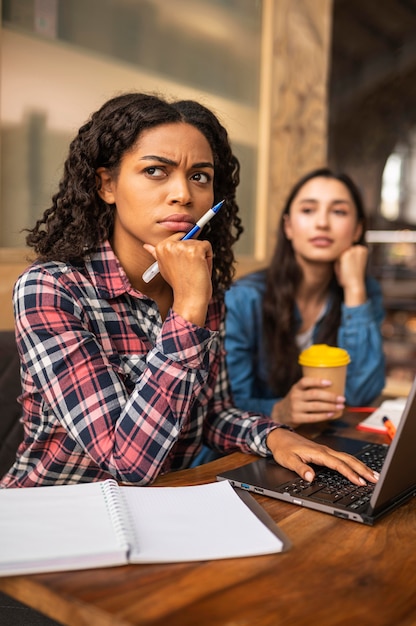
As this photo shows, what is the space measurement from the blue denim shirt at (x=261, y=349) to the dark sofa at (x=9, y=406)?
67 centimetres

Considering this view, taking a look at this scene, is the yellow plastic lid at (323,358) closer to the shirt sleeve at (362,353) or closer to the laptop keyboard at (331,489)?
the laptop keyboard at (331,489)

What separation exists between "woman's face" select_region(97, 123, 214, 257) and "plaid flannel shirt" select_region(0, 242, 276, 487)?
103 mm

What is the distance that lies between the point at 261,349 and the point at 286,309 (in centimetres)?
15

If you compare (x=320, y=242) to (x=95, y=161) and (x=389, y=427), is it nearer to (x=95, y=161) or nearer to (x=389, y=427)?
(x=389, y=427)

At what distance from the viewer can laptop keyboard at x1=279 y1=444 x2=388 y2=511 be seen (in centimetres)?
88

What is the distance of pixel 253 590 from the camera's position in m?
0.64

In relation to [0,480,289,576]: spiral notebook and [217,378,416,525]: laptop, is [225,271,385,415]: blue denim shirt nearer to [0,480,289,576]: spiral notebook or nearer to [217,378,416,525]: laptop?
[217,378,416,525]: laptop

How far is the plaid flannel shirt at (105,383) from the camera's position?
37.9 inches

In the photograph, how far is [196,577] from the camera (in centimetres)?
66

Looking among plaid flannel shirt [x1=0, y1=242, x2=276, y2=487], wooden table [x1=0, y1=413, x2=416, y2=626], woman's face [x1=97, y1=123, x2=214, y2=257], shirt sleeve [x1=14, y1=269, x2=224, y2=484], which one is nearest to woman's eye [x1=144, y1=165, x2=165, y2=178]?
woman's face [x1=97, y1=123, x2=214, y2=257]

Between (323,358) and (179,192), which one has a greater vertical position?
(179,192)

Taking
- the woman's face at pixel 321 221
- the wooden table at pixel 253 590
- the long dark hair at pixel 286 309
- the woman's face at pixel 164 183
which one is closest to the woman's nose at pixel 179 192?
the woman's face at pixel 164 183

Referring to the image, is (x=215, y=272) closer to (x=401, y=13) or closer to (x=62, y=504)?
(x=62, y=504)

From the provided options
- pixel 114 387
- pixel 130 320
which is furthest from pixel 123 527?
pixel 130 320
